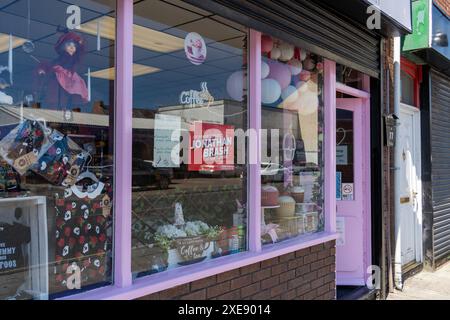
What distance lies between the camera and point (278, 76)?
3951 mm

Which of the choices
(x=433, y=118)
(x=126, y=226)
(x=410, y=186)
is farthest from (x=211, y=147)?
(x=433, y=118)

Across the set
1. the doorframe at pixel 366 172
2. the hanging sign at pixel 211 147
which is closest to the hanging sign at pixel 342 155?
the doorframe at pixel 366 172

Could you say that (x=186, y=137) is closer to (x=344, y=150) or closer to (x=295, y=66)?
(x=295, y=66)

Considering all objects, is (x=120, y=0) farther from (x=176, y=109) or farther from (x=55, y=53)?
(x=176, y=109)

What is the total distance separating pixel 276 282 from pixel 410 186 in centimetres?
367

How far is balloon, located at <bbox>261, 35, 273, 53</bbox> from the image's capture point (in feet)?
12.0

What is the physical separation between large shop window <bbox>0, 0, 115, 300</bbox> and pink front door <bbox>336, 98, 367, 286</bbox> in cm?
327

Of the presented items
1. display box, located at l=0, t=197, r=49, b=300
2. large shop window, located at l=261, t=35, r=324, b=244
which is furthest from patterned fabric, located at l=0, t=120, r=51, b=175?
large shop window, located at l=261, t=35, r=324, b=244

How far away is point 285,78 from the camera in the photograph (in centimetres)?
406

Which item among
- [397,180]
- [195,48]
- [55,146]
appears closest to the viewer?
[55,146]

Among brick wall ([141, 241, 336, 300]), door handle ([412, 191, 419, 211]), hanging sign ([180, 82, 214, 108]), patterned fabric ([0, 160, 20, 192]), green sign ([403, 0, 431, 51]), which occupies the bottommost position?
brick wall ([141, 241, 336, 300])

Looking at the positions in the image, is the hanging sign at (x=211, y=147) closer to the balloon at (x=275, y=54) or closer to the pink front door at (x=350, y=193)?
the balloon at (x=275, y=54)

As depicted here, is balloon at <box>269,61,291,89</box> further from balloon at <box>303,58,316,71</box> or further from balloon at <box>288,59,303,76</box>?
balloon at <box>303,58,316,71</box>
